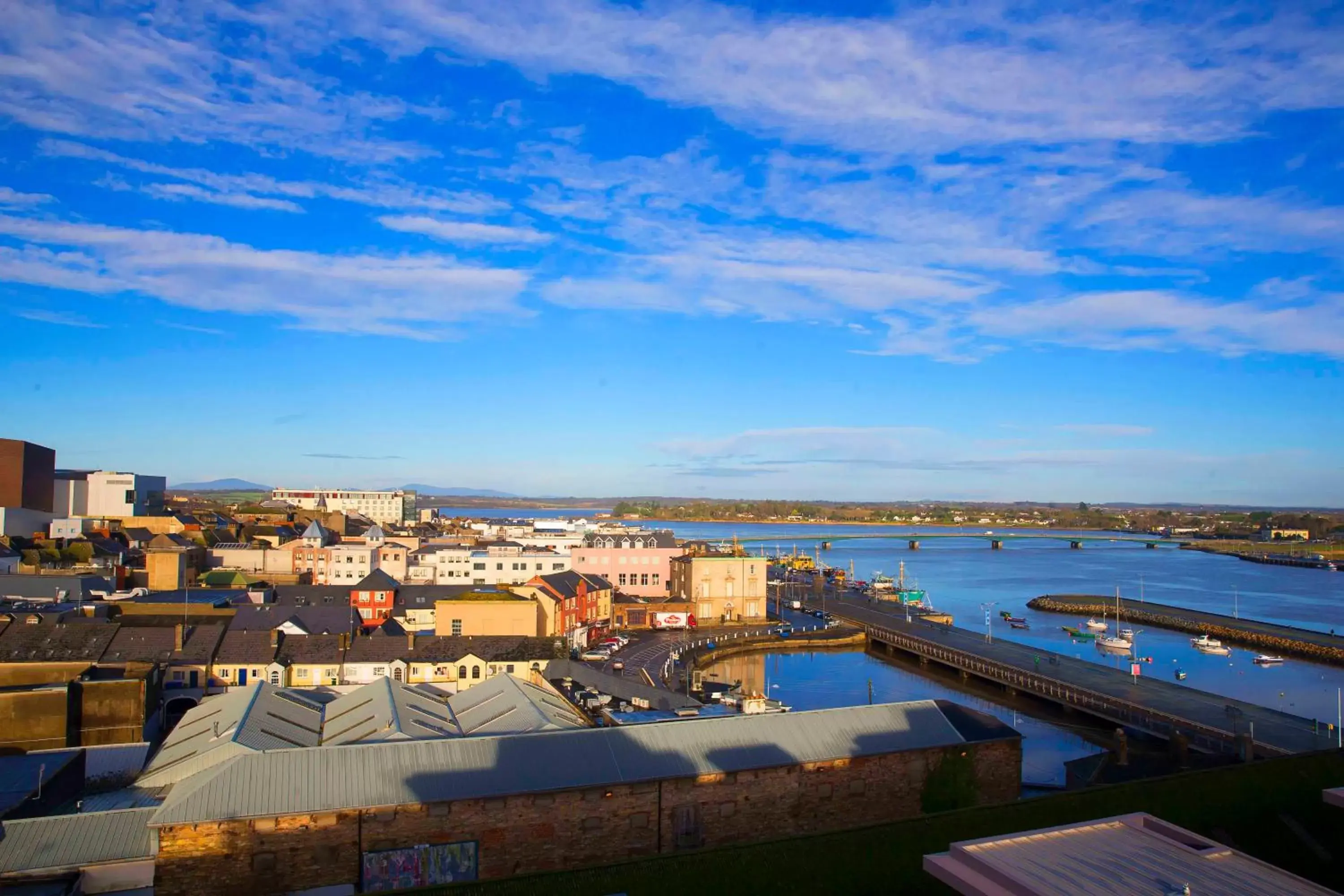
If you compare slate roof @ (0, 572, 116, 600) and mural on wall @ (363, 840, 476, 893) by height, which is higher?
slate roof @ (0, 572, 116, 600)

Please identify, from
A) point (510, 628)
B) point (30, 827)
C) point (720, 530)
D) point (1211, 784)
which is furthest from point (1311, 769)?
point (720, 530)

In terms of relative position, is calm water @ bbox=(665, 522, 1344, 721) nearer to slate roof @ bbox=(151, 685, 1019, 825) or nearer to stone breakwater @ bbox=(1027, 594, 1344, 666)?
stone breakwater @ bbox=(1027, 594, 1344, 666)

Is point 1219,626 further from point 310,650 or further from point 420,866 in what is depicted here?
point 420,866

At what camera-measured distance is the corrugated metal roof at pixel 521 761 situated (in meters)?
9.14

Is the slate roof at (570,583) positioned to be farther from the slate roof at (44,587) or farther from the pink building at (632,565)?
the slate roof at (44,587)

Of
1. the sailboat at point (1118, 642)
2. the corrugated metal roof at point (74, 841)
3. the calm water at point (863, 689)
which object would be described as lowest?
the calm water at point (863, 689)

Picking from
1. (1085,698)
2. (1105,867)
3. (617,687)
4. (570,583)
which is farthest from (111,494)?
(1105,867)

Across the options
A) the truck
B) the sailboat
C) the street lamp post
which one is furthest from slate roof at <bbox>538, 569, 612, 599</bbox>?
the sailboat

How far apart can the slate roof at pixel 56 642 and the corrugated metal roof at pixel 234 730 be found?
3.67m

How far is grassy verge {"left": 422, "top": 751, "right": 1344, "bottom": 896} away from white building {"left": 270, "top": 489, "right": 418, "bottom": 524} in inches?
3190

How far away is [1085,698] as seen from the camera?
886 inches

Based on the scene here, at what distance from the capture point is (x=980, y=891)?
5.98 metres

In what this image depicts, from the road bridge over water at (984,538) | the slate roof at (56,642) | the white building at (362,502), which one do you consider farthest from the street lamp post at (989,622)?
the white building at (362,502)

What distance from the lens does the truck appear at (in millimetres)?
34719
